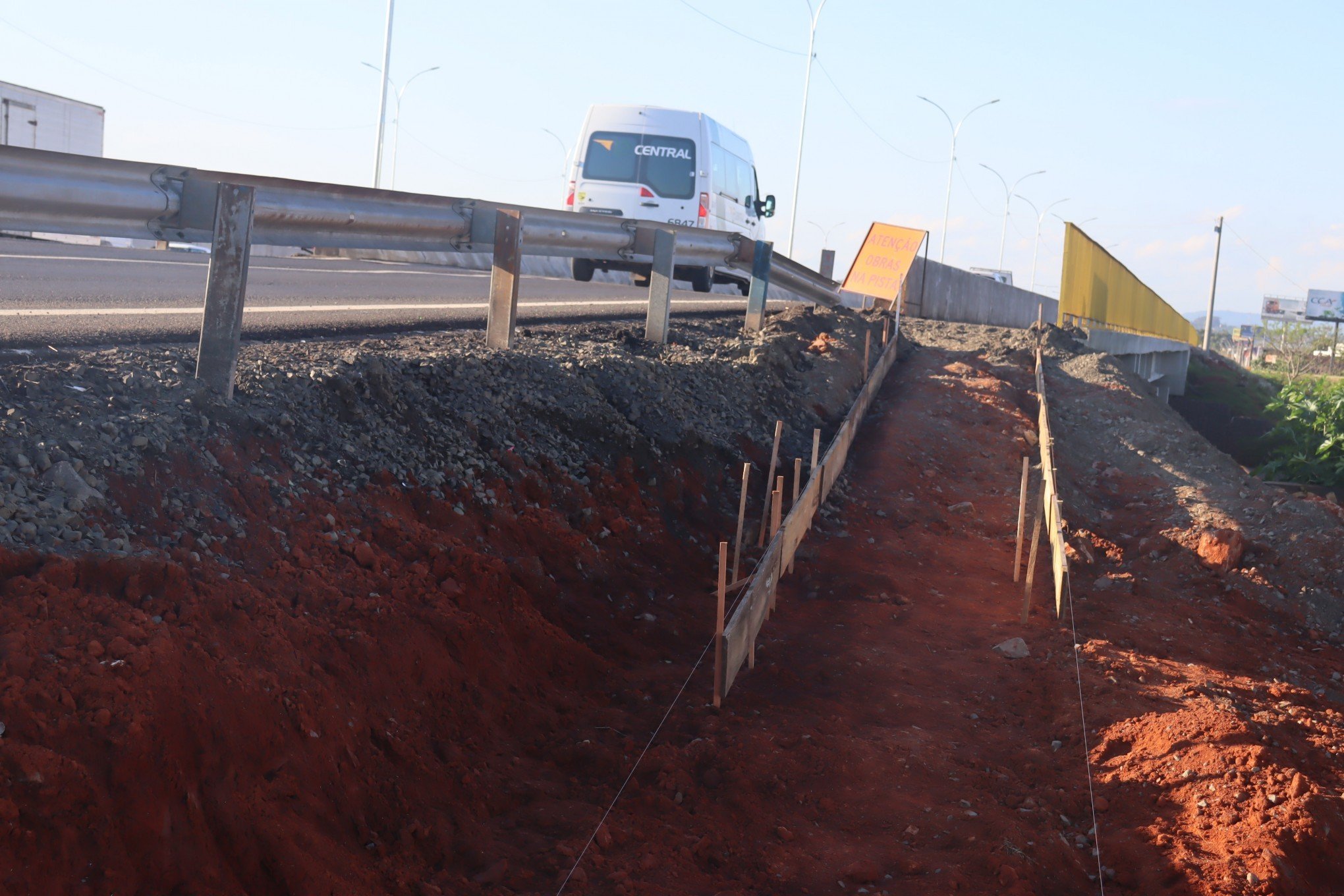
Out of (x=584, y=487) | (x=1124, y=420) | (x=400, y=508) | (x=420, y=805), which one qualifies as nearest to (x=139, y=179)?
(x=400, y=508)

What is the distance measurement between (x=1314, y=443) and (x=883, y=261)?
8.05 meters

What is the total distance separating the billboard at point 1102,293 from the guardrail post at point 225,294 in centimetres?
1910

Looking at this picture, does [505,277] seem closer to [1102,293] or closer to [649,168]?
[649,168]

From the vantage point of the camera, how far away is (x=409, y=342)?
22.6ft

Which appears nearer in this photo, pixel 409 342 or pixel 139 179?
pixel 139 179

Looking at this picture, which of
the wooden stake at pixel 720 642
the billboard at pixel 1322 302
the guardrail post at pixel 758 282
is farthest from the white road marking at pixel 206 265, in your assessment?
the billboard at pixel 1322 302

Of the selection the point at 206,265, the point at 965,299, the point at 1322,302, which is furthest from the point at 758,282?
the point at 1322,302

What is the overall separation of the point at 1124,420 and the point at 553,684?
12.3 m

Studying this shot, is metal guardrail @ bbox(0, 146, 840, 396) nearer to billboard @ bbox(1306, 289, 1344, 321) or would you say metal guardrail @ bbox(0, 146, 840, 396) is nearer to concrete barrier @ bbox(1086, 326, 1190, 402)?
concrete barrier @ bbox(1086, 326, 1190, 402)

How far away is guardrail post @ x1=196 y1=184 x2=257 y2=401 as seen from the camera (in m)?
4.55

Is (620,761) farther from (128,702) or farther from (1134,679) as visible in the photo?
(1134,679)

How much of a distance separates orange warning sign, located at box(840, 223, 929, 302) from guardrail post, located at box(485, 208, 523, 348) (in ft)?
34.1

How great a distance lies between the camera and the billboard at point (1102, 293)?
71.5 feet

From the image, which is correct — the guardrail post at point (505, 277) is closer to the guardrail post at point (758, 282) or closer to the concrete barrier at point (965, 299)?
the guardrail post at point (758, 282)
